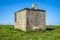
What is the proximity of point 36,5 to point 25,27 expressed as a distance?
563 centimetres

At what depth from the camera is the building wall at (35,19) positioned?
Result: 25094 millimetres

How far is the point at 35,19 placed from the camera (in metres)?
25.7

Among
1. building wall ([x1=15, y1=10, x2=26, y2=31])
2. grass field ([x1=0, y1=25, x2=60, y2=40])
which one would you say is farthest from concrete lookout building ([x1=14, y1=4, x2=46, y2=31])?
A: grass field ([x1=0, y1=25, x2=60, y2=40])

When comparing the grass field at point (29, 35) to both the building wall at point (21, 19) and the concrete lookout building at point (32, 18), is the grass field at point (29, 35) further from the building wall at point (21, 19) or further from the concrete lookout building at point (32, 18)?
the building wall at point (21, 19)

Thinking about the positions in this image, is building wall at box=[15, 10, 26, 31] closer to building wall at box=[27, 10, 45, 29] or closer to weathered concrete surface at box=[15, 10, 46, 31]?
weathered concrete surface at box=[15, 10, 46, 31]

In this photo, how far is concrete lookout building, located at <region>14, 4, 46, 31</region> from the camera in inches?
979

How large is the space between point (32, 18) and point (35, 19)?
679 millimetres

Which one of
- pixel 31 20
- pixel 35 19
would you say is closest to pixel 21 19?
pixel 31 20

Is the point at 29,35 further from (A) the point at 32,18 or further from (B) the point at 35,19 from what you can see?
(B) the point at 35,19

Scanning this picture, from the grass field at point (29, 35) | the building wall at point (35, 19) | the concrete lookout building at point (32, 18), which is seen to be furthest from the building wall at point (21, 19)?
the grass field at point (29, 35)

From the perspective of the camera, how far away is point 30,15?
82.9ft

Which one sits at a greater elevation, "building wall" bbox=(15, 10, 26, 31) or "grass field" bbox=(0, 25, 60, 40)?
"building wall" bbox=(15, 10, 26, 31)

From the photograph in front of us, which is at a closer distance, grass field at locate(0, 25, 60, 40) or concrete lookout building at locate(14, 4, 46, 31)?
grass field at locate(0, 25, 60, 40)

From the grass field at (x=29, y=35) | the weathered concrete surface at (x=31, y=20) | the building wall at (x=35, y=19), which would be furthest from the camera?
the building wall at (x=35, y=19)
